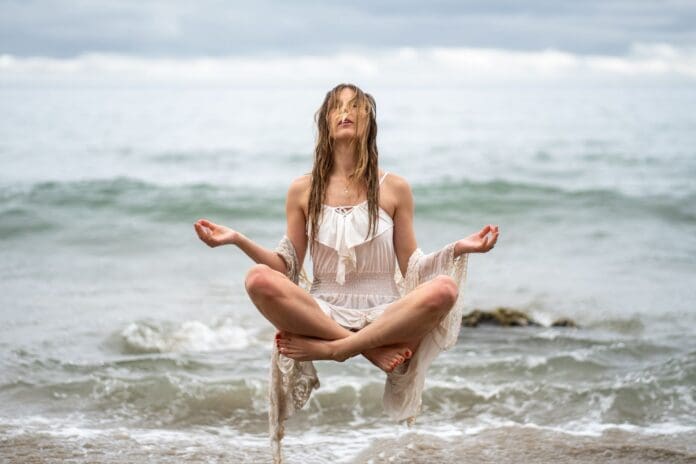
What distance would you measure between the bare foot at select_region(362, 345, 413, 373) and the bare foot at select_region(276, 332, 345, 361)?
0.72 feet

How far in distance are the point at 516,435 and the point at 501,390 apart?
1.09 m

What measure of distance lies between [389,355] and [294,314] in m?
0.58

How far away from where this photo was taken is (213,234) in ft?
15.8

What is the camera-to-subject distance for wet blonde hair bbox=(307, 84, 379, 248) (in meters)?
5.30

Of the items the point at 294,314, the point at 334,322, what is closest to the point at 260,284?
the point at 294,314

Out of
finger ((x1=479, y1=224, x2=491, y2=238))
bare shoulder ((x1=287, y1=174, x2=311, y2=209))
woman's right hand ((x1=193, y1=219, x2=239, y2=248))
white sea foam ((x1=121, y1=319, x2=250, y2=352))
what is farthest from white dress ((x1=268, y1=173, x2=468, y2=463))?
white sea foam ((x1=121, y1=319, x2=250, y2=352))

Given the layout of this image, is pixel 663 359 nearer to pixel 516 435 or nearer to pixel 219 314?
pixel 516 435

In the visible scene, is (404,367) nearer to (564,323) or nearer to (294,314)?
(294,314)

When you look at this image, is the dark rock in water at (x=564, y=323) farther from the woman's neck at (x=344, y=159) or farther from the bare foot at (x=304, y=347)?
the bare foot at (x=304, y=347)

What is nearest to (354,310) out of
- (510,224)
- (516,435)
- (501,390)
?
(516,435)

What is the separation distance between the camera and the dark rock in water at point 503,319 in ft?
30.3

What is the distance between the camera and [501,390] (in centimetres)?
734

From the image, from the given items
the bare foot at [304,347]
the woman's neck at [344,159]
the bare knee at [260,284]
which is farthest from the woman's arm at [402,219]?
the bare knee at [260,284]

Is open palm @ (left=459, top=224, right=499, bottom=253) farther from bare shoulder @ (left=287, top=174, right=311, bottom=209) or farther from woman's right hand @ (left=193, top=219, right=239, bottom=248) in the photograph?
woman's right hand @ (left=193, top=219, right=239, bottom=248)
